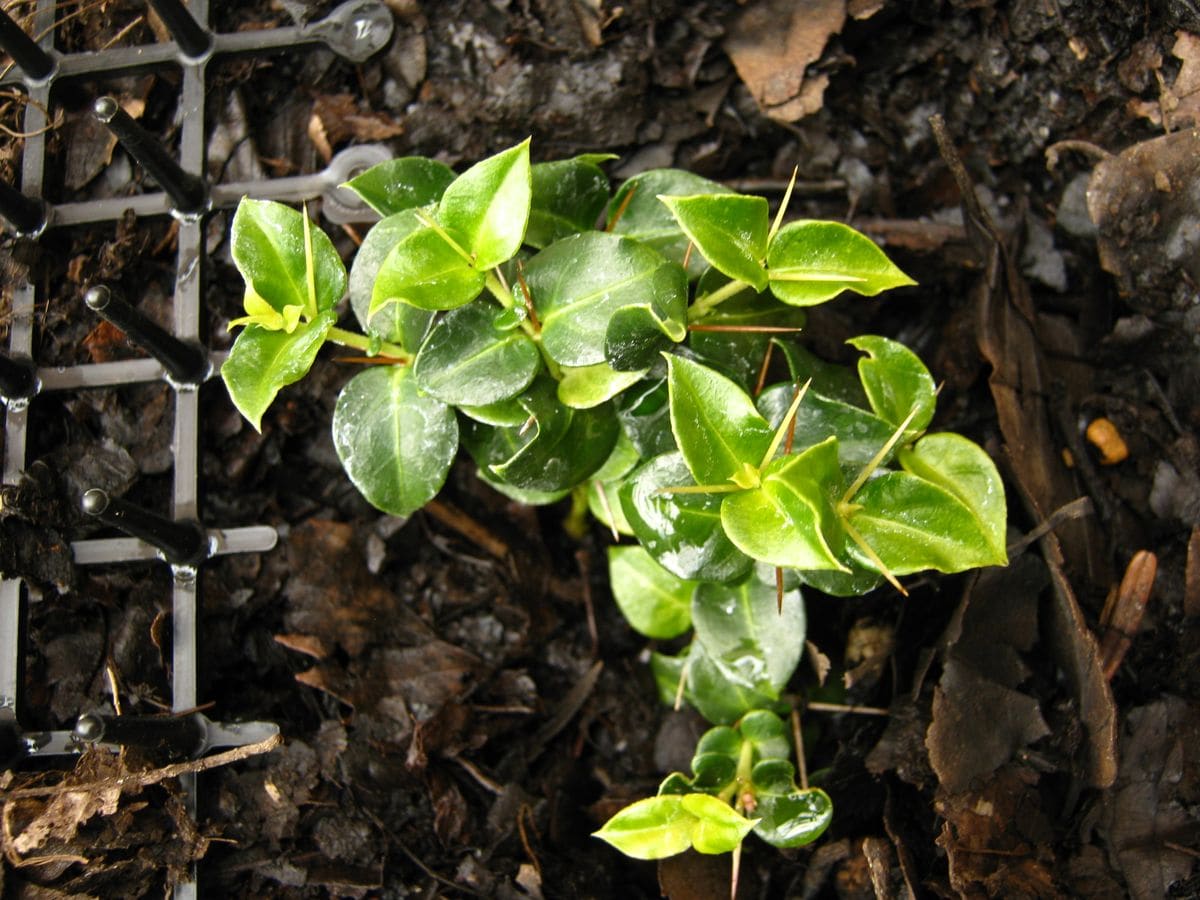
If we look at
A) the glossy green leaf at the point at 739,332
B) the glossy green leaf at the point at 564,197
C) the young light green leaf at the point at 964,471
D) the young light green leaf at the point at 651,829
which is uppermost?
the glossy green leaf at the point at 564,197

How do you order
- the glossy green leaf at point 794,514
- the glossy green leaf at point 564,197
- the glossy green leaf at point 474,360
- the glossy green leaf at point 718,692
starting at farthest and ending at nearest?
the glossy green leaf at point 718,692, the glossy green leaf at point 564,197, the glossy green leaf at point 474,360, the glossy green leaf at point 794,514

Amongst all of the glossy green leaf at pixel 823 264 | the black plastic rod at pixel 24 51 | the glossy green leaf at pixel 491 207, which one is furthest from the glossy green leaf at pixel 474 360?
the black plastic rod at pixel 24 51

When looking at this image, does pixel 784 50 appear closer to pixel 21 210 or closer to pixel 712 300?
pixel 712 300

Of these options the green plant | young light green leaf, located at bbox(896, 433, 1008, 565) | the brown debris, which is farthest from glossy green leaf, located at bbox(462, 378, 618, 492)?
the brown debris

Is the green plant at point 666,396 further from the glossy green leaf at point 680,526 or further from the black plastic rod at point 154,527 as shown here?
the black plastic rod at point 154,527

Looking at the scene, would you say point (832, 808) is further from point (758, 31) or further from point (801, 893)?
point (758, 31)

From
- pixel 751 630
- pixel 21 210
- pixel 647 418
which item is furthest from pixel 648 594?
pixel 21 210
